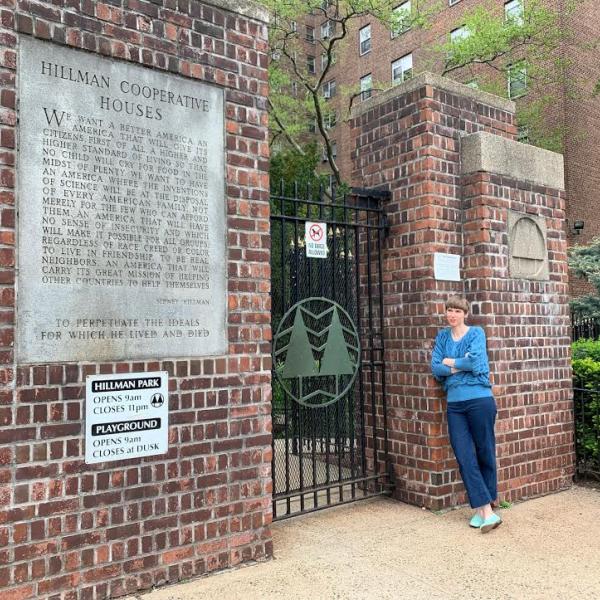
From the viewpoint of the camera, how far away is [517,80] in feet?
63.6

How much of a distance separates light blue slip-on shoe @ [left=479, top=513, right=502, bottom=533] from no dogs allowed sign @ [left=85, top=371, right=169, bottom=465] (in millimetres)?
2432

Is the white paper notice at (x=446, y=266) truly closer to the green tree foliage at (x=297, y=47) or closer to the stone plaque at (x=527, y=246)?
the stone plaque at (x=527, y=246)

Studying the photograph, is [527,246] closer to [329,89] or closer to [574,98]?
[574,98]

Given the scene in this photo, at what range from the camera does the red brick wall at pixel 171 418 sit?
325cm

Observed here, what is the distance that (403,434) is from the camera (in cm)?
542

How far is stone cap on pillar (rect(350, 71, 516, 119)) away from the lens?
17.8ft

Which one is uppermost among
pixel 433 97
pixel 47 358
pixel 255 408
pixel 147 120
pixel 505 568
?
pixel 433 97

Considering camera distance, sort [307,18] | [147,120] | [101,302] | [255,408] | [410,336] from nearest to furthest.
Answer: [101,302] → [147,120] → [255,408] → [410,336] → [307,18]

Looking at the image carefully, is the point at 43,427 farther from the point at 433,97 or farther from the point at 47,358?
the point at 433,97

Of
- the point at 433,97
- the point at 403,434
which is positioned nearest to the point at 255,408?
the point at 403,434

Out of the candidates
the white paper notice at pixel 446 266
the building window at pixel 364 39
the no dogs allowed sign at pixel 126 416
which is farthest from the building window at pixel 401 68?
the no dogs allowed sign at pixel 126 416

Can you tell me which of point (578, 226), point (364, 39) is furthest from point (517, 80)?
point (364, 39)

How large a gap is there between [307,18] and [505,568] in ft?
104

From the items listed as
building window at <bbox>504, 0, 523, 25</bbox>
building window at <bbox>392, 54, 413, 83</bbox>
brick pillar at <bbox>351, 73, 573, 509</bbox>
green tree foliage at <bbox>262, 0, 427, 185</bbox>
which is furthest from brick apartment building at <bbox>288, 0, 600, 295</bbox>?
brick pillar at <bbox>351, 73, 573, 509</bbox>
